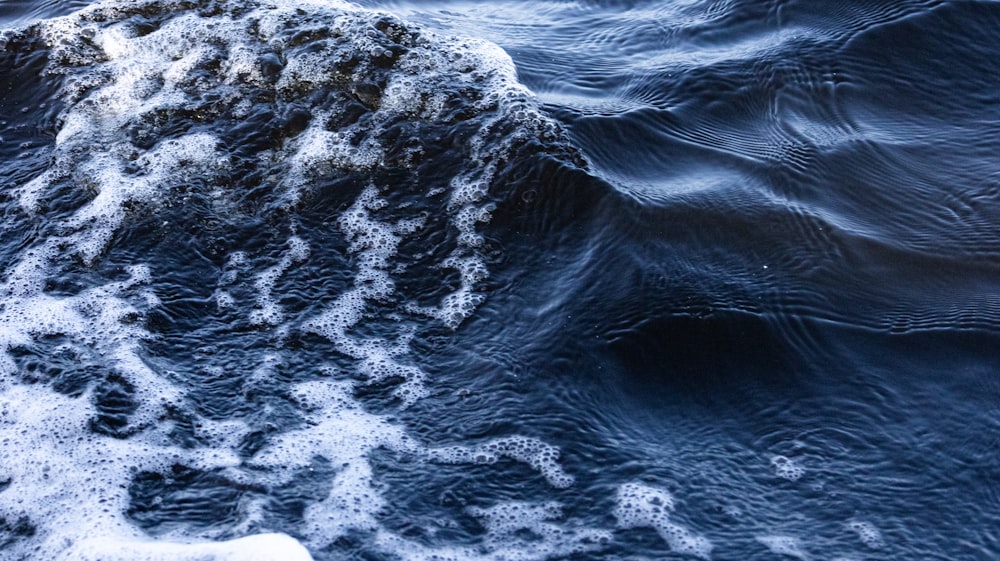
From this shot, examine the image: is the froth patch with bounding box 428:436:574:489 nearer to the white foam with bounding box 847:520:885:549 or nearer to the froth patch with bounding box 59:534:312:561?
the froth patch with bounding box 59:534:312:561

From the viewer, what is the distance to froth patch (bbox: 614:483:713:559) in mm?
2652

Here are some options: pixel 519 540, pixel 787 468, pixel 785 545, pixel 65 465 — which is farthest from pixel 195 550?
pixel 787 468

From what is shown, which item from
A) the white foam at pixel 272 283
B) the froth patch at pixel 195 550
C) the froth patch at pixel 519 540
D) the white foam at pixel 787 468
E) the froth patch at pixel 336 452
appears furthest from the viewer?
the white foam at pixel 272 283

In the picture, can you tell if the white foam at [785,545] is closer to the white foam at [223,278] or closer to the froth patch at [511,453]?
the white foam at [223,278]

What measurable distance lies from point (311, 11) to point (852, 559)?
4192mm

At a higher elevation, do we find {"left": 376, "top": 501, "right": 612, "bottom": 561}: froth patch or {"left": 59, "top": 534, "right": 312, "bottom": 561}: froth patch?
{"left": 376, "top": 501, "right": 612, "bottom": 561}: froth patch

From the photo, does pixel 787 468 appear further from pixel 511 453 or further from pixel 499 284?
pixel 499 284

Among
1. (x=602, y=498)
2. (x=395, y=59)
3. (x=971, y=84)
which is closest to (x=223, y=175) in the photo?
(x=395, y=59)

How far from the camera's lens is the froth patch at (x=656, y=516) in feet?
8.70

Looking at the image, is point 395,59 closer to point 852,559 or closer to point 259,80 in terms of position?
point 259,80

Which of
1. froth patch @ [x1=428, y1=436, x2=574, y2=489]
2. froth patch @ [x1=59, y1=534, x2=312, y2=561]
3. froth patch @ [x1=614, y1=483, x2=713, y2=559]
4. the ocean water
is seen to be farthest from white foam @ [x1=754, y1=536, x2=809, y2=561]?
froth patch @ [x1=59, y1=534, x2=312, y2=561]

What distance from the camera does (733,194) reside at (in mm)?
4000

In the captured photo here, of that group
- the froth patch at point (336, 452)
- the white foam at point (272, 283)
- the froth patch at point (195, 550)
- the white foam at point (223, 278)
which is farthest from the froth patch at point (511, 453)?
the white foam at point (272, 283)

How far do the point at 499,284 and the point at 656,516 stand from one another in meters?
1.30
